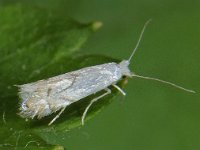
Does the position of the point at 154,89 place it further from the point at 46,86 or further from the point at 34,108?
the point at 34,108

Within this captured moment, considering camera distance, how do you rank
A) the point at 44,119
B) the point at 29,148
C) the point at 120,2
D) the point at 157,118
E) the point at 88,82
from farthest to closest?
the point at 120,2 < the point at 157,118 < the point at 88,82 < the point at 44,119 < the point at 29,148

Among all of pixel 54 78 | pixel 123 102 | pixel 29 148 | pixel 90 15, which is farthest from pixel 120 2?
pixel 29 148

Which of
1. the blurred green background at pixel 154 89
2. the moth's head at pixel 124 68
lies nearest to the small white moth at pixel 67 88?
the moth's head at pixel 124 68

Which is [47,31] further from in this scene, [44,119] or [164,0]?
[164,0]

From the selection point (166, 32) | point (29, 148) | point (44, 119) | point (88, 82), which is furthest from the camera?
point (166, 32)

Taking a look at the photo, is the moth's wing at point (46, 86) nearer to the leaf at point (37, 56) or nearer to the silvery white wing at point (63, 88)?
the silvery white wing at point (63, 88)
